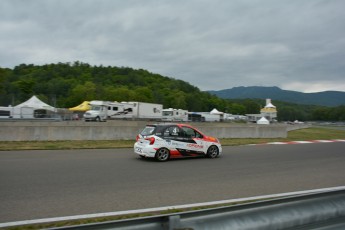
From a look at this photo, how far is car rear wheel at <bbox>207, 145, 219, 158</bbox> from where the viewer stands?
1407 centimetres

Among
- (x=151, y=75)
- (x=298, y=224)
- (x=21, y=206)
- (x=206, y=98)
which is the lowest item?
(x=21, y=206)

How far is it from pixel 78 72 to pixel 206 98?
63.8m

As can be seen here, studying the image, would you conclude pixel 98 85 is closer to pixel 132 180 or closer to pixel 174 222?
pixel 132 180

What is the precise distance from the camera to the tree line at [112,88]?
11506cm

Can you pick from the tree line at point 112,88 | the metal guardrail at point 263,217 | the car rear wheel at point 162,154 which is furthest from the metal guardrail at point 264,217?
the tree line at point 112,88

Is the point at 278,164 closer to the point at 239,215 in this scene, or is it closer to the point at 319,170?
the point at 319,170

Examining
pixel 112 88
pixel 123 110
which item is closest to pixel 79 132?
pixel 123 110

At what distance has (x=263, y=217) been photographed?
3.62 metres

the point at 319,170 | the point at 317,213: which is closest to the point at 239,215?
the point at 317,213

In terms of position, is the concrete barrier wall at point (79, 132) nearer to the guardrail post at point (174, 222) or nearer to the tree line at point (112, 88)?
the guardrail post at point (174, 222)

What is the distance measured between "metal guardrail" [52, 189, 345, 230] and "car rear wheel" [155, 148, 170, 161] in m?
8.85

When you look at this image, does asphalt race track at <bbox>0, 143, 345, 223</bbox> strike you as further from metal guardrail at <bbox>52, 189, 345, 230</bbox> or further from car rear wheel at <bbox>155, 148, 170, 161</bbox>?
metal guardrail at <bbox>52, 189, 345, 230</bbox>

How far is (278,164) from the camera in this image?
493 inches

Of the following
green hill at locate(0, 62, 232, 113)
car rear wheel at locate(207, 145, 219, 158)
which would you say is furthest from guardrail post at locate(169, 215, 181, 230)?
green hill at locate(0, 62, 232, 113)
